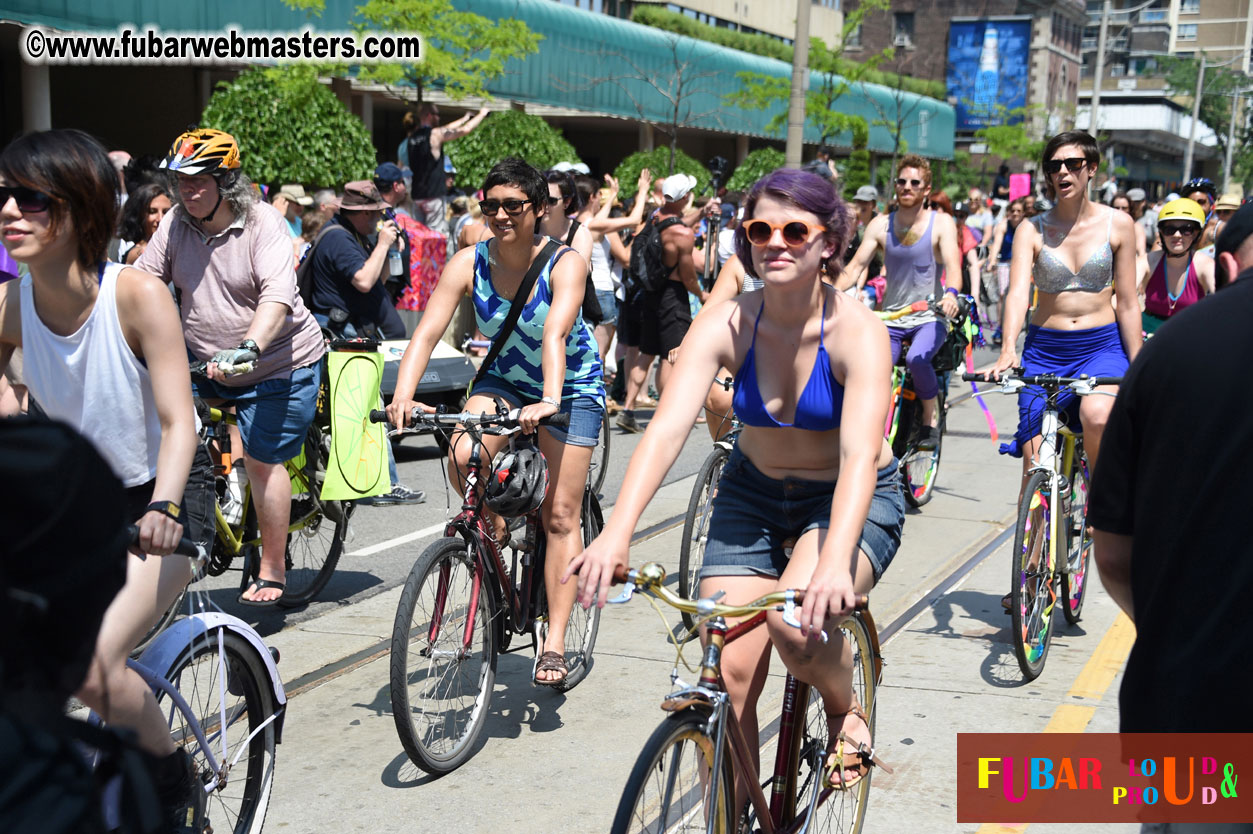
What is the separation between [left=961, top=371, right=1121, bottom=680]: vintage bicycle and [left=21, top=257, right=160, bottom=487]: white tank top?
3.33 m

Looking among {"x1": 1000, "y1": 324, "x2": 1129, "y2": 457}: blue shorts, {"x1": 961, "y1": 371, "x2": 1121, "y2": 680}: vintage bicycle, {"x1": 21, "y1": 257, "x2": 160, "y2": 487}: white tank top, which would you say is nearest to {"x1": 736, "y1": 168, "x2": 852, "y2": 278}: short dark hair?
{"x1": 21, "y1": 257, "x2": 160, "y2": 487}: white tank top

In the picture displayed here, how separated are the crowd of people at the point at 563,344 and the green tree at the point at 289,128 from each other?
5600mm

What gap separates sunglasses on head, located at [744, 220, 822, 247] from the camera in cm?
324

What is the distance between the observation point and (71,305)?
3.26 metres

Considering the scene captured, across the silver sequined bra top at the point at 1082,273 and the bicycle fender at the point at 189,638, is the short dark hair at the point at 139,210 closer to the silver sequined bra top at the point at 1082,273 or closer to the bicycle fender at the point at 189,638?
the bicycle fender at the point at 189,638

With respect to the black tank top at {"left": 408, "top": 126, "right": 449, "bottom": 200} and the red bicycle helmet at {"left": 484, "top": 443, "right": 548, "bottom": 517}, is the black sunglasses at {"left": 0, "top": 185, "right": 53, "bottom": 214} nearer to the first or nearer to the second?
the red bicycle helmet at {"left": 484, "top": 443, "right": 548, "bottom": 517}

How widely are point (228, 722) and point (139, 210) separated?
15.3 feet

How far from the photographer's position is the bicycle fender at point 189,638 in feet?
10.8

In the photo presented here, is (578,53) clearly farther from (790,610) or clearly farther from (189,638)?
(790,610)

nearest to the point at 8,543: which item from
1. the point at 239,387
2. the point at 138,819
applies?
the point at 138,819

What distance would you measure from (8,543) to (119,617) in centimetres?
154

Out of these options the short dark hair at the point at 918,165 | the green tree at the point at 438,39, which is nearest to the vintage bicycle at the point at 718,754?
the short dark hair at the point at 918,165

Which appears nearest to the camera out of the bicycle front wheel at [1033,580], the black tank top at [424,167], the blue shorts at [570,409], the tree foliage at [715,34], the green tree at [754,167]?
the blue shorts at [570,409]

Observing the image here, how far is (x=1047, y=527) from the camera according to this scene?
5.80 meters
